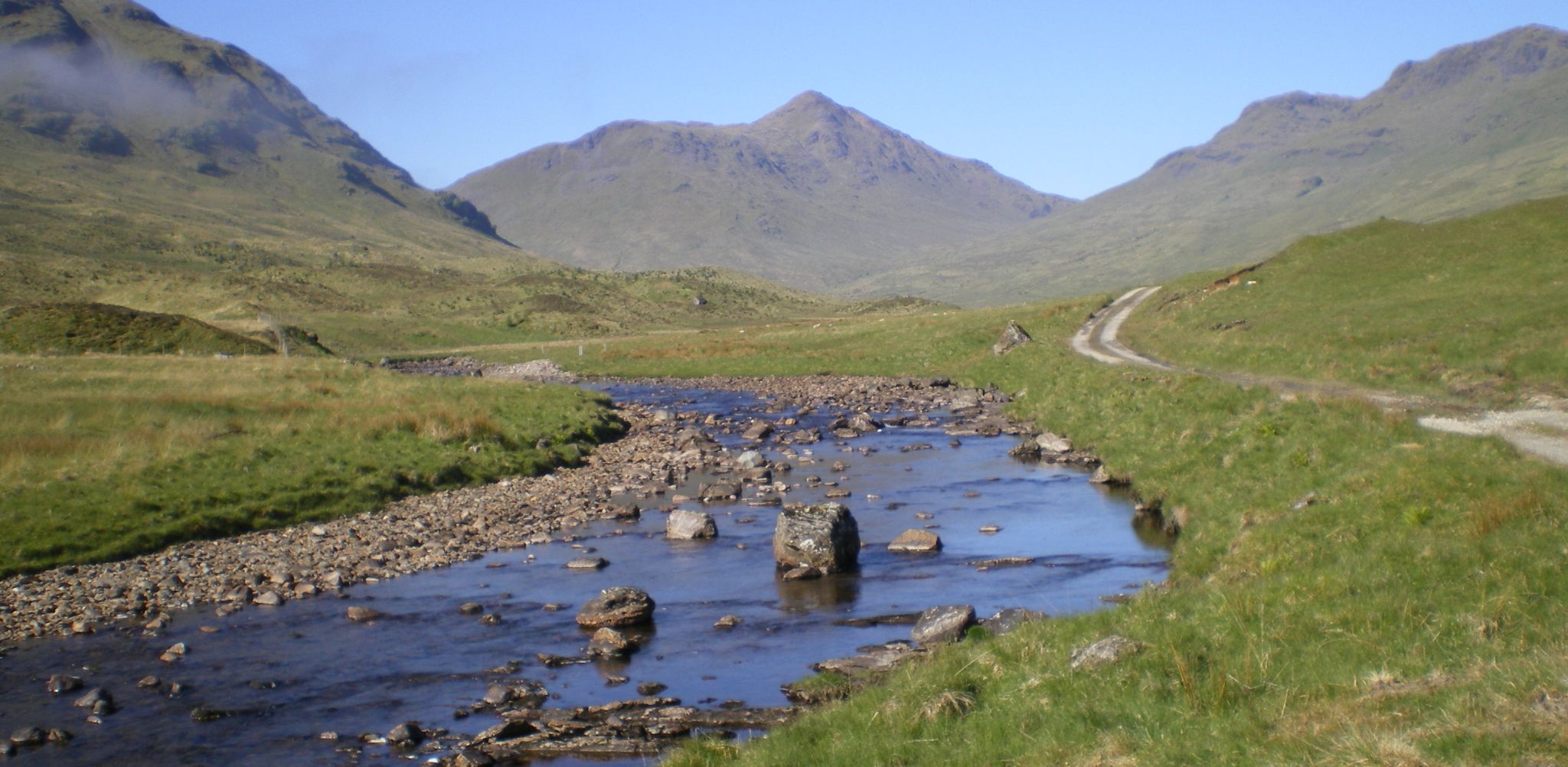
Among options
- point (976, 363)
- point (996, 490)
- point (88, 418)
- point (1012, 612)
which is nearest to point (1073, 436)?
point (996, 490)

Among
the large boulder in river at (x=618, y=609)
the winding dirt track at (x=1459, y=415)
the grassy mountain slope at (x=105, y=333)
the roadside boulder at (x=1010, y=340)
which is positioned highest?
the grassy mountain slope at (x=105, y=333)

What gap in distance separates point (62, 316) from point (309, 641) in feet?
181

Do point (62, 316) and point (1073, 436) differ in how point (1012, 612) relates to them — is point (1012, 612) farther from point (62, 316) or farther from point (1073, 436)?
point (62, 316)

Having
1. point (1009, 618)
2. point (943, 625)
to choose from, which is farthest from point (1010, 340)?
point (943, 625)

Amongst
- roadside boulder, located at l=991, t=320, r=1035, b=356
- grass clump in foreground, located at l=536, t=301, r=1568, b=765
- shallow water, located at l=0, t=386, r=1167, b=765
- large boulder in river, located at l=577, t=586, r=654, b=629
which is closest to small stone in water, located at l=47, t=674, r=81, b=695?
shallow water, located at l=0, t=386, r=1167, b=765

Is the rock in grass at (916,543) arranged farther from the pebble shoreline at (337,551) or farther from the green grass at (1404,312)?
the green grass at (1404,312)

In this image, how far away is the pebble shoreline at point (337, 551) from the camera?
1938 centimetres

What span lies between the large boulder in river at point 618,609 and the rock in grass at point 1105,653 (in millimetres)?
8339

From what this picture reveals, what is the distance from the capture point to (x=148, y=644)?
17406 millimetres

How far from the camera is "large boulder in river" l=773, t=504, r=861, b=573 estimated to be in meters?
21.5

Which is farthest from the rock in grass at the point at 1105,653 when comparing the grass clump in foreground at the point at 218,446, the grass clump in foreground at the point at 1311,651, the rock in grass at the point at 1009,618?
the grass clump in foreground at the point at 218,446

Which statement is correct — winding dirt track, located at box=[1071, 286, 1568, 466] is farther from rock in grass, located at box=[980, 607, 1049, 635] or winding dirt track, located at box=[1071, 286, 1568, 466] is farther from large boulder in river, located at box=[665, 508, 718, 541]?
large boulder in river, located at box=[665, 508, 718, 541]

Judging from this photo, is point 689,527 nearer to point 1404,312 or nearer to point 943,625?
point 943,625

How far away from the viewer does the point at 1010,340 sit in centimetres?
6519
